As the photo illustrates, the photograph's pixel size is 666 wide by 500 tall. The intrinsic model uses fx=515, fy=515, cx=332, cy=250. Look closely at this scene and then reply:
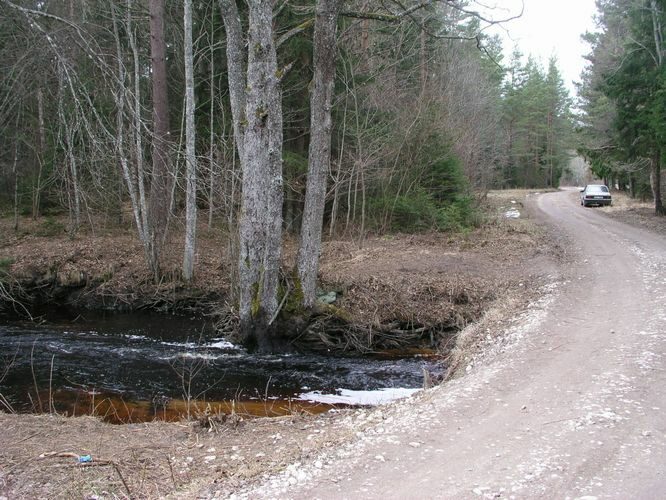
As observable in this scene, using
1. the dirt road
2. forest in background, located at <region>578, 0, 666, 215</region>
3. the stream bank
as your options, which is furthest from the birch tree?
forest in background, located at <region>578, 0, 666, 215</region>

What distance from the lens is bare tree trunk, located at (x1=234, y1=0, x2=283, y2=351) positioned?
391 inches

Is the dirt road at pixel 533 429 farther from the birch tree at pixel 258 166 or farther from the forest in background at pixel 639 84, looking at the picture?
the forest in background at pixel 639 84

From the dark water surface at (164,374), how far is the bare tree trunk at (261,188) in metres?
0.92

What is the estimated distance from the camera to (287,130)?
19.4 metres

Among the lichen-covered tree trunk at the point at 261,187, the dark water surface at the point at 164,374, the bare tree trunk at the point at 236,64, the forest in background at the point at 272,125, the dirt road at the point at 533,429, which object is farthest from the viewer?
the bare tree trunk at the point at 236,64

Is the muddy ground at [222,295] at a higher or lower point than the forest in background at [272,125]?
lower

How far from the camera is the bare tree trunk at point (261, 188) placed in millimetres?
9938

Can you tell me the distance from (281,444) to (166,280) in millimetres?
11021

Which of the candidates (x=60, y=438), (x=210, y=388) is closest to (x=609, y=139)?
(x=210, y=388)

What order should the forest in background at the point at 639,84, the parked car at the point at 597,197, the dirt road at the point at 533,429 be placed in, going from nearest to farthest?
the dirt road at the point at 533,429, the forest in background at the point at 639,84, the parked car at the point at 597,197

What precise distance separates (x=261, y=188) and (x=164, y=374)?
3.99 meters

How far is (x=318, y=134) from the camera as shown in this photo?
1074cm

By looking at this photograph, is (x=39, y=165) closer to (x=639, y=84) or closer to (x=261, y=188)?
(x=261, y=188)

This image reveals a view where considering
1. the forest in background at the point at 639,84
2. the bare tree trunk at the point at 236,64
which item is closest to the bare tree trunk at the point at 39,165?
the bare tree trunk at the point at 236,64
